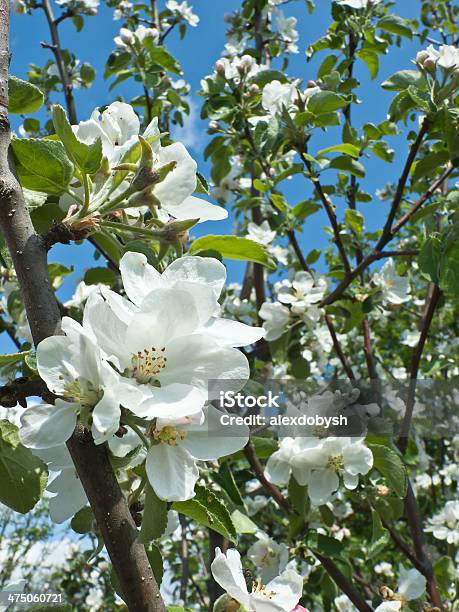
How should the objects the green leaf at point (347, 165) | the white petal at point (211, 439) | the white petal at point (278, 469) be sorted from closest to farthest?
the white petal at point (211, 439) → the white petal at point (278, 469) → the green leaf at point (347, 165)

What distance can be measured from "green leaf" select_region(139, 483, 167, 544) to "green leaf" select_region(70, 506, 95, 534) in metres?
0.35

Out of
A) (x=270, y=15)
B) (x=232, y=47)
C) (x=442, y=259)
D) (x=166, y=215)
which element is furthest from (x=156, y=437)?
(x=270, y=15)

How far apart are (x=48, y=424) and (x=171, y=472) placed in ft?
0.45

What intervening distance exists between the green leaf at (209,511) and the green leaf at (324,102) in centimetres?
172

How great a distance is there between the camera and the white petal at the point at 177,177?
33.3 inches

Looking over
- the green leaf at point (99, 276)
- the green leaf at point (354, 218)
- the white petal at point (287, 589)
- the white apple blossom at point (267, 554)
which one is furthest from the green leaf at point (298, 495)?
the green leaf at point (354, 218)

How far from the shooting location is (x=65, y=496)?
0.88 m

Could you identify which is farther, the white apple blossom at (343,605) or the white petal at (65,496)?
the white apple blossom at (343,605)

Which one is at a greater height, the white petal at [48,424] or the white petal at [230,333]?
the white petal at [230,333]

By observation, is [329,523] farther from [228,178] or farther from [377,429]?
[228,178]

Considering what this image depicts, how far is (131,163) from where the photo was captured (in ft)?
2.78

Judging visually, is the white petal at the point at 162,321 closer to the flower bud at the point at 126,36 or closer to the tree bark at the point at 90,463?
the tree bark at the point at 90,463

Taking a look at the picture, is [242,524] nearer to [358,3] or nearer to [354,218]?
[354,218]

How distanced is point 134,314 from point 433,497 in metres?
4.40
